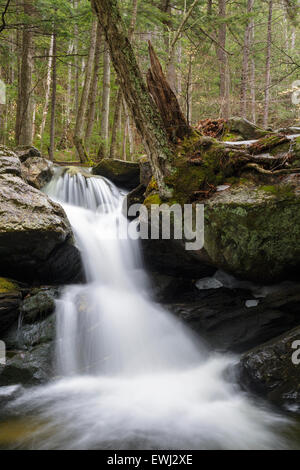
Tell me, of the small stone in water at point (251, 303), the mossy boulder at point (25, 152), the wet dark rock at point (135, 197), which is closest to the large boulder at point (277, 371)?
the small stone in water at point (251, 303)

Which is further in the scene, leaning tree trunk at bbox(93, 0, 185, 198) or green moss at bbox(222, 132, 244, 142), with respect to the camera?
green moss at bbox(222, 132, 244, 142)

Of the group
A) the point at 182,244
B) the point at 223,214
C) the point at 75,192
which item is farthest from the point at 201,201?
the point at 75,192

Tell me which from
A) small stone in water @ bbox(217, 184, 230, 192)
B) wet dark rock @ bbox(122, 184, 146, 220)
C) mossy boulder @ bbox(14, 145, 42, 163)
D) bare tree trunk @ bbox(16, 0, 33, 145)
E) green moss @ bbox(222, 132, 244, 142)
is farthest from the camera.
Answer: bare tree trunk @ bbox(16, 0, 33, 145)

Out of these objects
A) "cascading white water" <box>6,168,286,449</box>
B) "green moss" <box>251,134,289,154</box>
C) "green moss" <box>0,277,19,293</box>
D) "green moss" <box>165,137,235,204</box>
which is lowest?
"cascading white water" <box>6,168,286,449</box>

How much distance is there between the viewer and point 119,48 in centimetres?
473

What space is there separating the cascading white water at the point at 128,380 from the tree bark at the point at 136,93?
5.88 feet

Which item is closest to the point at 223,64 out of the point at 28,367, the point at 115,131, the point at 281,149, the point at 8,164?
the point at 115,131

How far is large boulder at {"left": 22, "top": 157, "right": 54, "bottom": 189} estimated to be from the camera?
770 centimetres

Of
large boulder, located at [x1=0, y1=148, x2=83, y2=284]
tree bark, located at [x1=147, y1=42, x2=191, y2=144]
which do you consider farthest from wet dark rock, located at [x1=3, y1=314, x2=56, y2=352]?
tree bark, located at [x1=147, y1=42, x2=191, y2=144]

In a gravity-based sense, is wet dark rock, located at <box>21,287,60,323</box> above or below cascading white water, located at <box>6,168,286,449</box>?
above

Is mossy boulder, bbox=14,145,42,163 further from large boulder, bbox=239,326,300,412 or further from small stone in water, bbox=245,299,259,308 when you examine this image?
large boulder, bbox=239,326,300,412

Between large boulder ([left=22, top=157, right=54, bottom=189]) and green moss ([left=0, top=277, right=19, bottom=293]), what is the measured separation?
347 centimetres

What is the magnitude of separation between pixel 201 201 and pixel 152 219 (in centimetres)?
88
